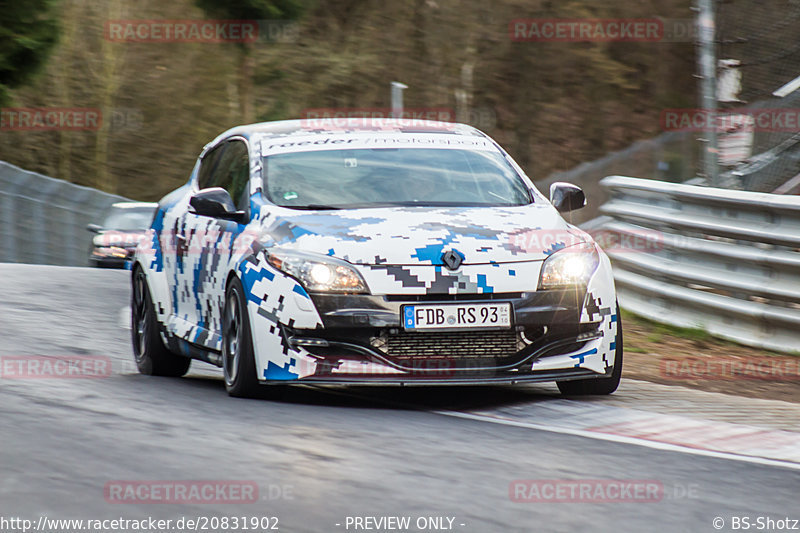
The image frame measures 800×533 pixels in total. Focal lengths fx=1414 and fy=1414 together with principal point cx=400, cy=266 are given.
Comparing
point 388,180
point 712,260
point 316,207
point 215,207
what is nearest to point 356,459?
point 316,207

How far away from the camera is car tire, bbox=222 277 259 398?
24.0 feet

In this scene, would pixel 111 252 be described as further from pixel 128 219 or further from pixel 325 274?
pixel 325 274

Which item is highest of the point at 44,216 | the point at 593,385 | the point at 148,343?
the point at 593,385

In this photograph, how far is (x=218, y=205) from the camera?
7.93 meters

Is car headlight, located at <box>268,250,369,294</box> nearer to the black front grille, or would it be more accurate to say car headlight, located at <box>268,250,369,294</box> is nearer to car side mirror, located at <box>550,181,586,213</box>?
the black front grille

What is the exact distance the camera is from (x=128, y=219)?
98.6 ft

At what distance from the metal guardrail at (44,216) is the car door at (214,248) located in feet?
80.4

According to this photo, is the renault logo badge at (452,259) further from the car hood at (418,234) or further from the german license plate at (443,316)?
the german license plate at (443,316)

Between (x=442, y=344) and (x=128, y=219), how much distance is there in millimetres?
23784

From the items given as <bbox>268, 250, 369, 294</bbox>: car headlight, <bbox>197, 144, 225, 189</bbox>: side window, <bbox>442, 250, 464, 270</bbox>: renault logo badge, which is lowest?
<bbox>268, 250, 369, 294</bbox>: car headlight

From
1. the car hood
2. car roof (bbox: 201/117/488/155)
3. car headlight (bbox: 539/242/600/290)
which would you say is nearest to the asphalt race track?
car headlight (bbox: 539/242/600/290)

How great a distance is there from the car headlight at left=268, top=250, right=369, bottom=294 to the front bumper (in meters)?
0.05

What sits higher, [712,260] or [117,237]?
[712,260]

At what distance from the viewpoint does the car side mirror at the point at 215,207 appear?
26.0ft
